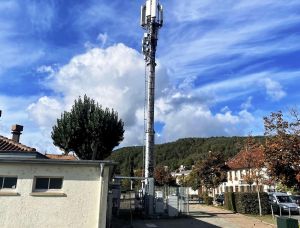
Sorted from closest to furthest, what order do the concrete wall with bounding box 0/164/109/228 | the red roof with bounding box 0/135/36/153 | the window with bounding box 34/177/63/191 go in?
the concrete wall with bounding box 0/164/109/228 → the window with bounding box 34/177/63/191 → the red roof with bounding box 0/135/36/153

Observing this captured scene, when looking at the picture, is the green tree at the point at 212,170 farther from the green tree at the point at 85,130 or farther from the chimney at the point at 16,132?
the chimney at the point at 16,132

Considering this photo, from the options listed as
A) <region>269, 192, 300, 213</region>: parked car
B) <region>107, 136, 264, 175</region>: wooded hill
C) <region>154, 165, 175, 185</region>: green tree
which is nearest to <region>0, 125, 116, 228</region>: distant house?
<region>269, 192, 300, 213</region>: parked car

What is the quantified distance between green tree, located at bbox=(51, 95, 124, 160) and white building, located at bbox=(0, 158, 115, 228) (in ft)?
79.8

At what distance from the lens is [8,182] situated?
51.6ft

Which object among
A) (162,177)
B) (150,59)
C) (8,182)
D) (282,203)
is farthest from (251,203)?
(162,177)

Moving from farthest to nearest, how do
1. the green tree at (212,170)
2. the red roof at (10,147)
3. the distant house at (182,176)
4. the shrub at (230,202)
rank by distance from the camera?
the distant house at (182,176), the green tree at (212,170), the shrub at (230,202), the red roof at (10,147)

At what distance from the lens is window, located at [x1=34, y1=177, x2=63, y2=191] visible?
1588cm

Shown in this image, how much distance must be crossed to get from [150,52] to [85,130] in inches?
416

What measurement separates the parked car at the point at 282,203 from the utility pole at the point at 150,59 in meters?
11.2

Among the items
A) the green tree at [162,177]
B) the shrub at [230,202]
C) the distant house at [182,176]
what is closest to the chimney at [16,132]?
the shrub at [230,202]

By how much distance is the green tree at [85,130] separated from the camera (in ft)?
132

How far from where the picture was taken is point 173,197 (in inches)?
1241

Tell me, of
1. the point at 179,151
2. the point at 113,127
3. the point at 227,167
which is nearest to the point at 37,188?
the point at 113,127

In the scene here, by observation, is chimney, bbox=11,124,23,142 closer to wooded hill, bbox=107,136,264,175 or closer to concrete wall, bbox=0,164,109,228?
concrete wall, bbox=0,164,109,228
